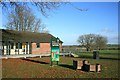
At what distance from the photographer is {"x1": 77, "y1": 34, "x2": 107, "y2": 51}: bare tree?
297 feet

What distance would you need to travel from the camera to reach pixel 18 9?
825 inches

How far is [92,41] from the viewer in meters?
92.8

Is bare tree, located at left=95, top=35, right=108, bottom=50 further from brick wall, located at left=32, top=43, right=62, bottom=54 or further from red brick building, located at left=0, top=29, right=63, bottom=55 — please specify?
brick wall, located at left=32, top=43, right=62, bottom=54

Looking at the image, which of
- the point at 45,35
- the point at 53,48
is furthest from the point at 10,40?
the point at 53,48

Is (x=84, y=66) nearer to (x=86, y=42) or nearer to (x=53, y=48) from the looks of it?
(x=53, y=48)

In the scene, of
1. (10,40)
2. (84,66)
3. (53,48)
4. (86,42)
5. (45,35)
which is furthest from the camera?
(86,42)

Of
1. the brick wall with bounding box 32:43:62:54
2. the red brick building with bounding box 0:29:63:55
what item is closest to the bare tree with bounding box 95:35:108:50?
the red brick building with bounding box 0:29:63:55

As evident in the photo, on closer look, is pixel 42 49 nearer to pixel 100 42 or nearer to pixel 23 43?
pixel 23 43

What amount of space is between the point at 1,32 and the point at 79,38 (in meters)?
57.6

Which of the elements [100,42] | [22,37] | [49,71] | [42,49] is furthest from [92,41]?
[49,71]

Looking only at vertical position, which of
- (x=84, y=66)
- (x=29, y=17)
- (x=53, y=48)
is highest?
(x=29, y=17)

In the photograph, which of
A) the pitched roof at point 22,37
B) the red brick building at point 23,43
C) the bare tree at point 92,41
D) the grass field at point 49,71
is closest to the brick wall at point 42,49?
the red brick building at point 23,43

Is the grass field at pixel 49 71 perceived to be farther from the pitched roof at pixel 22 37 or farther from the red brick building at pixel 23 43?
the pitched roof at pixel 22 37

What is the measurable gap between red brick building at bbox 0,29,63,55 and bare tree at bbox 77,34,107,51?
4060cm
